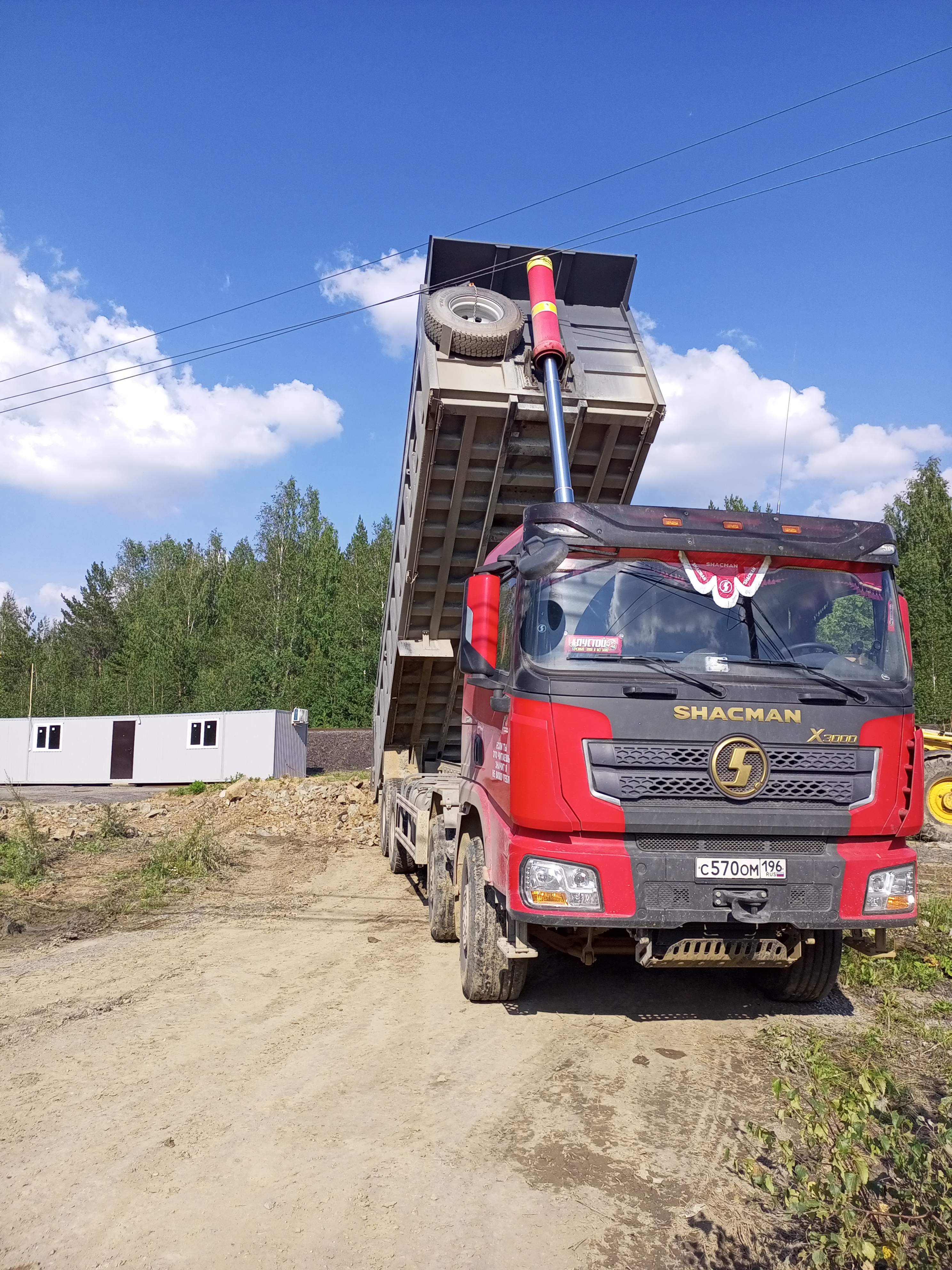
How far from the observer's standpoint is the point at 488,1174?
3.28 m

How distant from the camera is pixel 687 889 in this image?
414 centimetres

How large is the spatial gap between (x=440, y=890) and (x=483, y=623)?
2.61 meters

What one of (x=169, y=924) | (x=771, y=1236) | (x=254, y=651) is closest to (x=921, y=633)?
(x=254, y=651)

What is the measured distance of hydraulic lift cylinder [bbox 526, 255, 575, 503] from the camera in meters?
6.89

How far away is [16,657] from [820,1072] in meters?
48.4

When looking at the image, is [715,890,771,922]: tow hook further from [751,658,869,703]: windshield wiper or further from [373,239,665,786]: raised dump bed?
[373,239,665,786]: raised dump bed

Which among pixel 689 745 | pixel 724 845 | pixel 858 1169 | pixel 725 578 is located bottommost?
pixel 858 1169

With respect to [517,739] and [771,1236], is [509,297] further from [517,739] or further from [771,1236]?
[771,1236]

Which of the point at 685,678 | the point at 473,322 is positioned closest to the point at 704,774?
the point at 685,678

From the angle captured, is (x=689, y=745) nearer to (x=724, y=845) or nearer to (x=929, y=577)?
(x=724, y=845)

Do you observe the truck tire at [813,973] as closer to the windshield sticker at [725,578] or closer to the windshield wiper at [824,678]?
the windshield wiper at [824,678]

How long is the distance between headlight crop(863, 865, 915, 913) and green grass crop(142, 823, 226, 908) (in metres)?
6.63

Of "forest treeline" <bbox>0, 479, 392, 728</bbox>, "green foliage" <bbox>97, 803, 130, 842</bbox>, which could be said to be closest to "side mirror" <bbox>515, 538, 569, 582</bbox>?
"green foliage" <bbox>97, 803, 130, 842</bbox>

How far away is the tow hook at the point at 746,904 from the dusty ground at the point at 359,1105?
2.57 ft
